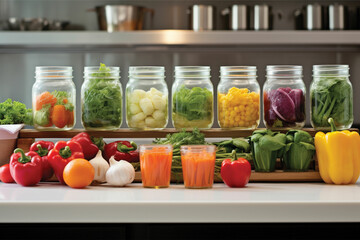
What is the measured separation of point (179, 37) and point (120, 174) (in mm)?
2338

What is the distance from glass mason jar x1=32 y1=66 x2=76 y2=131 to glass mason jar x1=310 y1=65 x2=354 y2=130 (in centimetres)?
96

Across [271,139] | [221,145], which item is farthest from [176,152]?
[271,139]

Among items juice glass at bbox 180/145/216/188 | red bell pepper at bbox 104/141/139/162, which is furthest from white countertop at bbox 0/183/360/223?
red bell pepper at bbox 104/141/139/162

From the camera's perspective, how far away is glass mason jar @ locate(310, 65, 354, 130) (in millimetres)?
2090

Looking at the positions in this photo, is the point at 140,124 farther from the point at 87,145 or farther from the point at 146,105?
the point at 87,145

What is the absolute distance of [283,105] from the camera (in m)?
2.13

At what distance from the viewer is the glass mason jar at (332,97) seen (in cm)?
209

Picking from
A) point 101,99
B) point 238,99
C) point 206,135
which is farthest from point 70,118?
point 238,99

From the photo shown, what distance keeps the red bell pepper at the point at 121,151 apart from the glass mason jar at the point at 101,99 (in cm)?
9

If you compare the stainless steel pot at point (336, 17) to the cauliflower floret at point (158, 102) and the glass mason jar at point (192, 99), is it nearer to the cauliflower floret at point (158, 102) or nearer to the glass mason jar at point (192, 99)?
the glass mason jar at point (192, 99)

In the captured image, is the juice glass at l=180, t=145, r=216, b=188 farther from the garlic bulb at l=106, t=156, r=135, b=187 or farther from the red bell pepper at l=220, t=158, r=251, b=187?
the garlic bulb at l=106, t=156, r=135, b=187

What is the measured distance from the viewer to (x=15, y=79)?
470 centimetres
